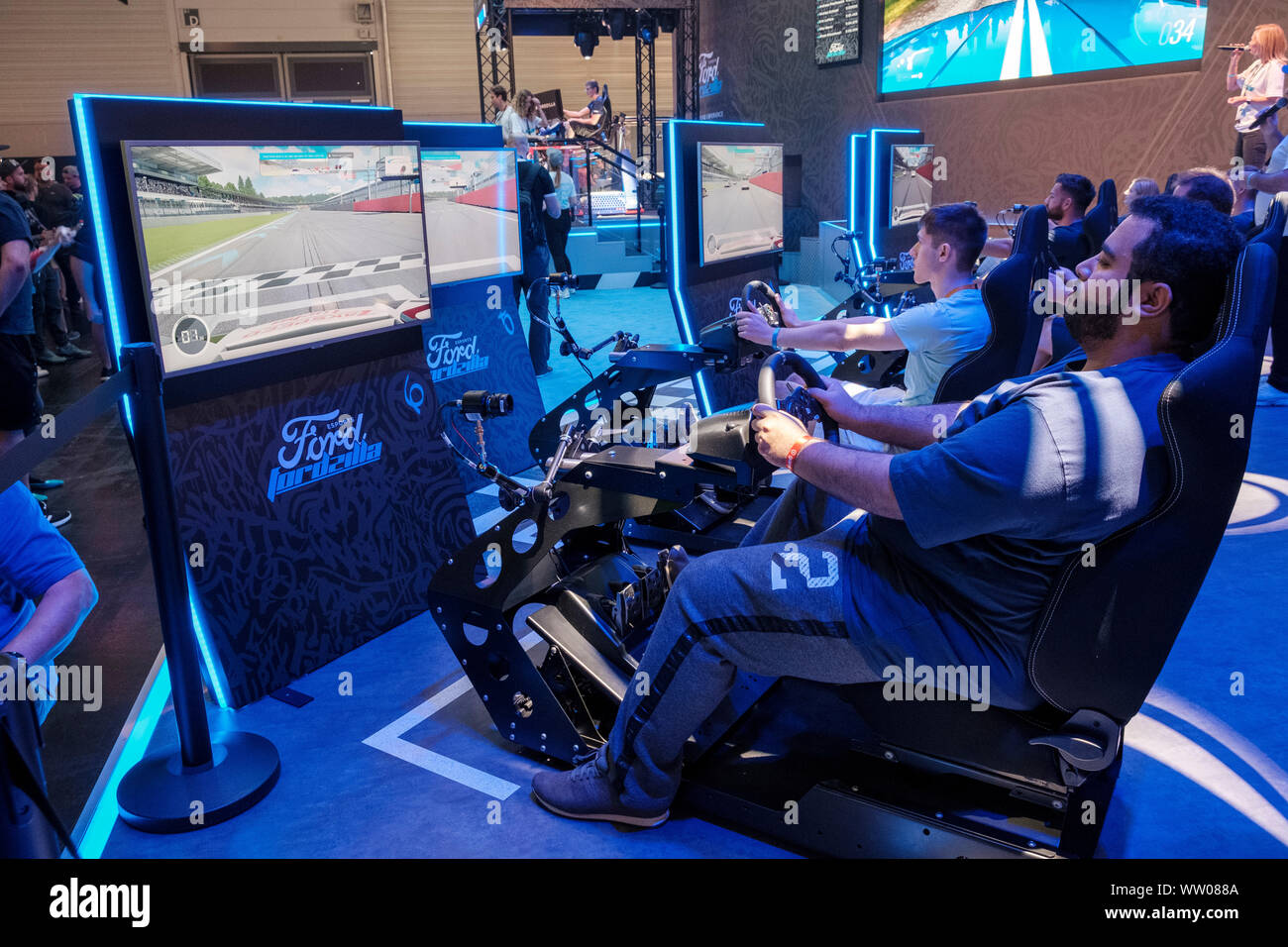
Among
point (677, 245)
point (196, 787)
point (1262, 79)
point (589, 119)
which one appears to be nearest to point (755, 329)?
point (677, 245)

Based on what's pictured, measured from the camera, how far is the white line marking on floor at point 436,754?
7.31ft

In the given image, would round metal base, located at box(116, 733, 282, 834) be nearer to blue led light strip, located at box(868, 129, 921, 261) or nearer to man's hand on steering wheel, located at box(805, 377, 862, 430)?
man's hand on steering wheel, located at box(805, 377, 862, 430)

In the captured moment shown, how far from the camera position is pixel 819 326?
348cm

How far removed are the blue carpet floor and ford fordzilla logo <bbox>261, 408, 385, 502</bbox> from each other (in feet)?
1.88

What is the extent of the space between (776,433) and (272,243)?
1621mm

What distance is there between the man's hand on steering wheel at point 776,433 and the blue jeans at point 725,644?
0.60 ft

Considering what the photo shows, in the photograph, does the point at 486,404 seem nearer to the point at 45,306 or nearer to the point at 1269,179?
the point at 1269,179

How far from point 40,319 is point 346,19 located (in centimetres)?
1110

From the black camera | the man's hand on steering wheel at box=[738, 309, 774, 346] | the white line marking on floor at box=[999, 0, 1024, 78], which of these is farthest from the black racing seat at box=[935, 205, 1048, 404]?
the white line marking on floor at box=[999, 0, 1024, 78]

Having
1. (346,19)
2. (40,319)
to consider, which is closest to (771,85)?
(346,19)

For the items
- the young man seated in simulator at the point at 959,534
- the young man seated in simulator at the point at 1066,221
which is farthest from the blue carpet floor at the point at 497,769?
the young man seated in simulator at the point at 1066,221

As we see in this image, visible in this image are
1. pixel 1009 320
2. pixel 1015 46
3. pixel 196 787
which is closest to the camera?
pixel 196 787

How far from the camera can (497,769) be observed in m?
2.30

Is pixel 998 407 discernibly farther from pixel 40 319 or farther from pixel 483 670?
pixel 40 319
